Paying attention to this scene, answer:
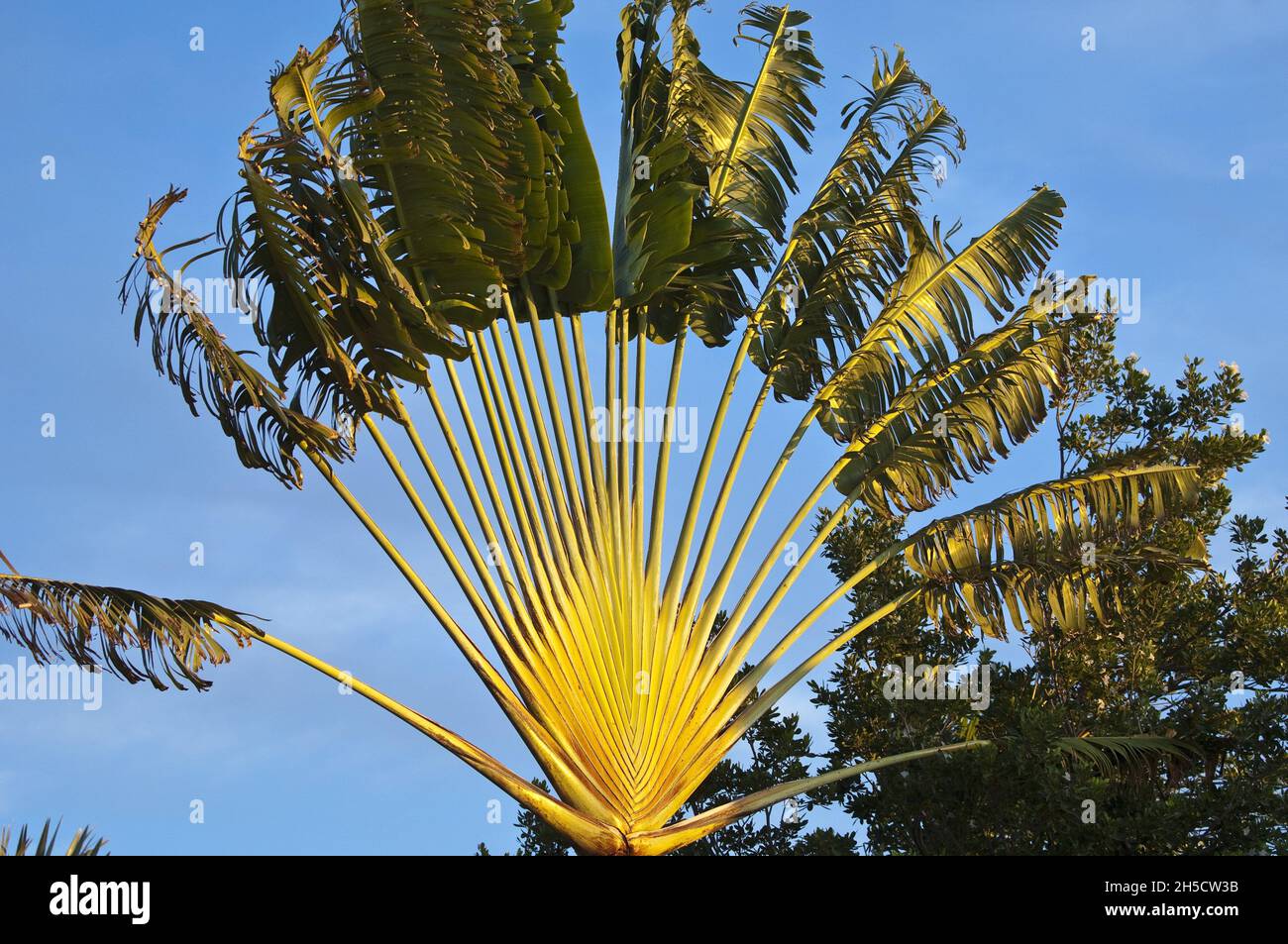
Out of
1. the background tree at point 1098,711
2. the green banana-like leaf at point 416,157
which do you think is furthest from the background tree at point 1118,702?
the green banana-like leaf at point 416,157

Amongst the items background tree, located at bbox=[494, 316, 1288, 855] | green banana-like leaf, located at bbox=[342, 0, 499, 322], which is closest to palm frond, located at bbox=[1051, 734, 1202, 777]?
background tree, located at bbox=[494, 316, 1288, 855]

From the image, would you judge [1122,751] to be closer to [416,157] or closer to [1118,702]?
[1118,702]

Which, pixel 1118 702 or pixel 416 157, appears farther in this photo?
pixel 1118 702

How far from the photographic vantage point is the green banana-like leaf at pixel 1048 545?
419 inches

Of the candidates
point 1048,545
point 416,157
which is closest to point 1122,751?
point 1048,545

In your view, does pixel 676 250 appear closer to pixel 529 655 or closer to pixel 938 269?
pixel 938 269

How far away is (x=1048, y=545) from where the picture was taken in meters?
10.6

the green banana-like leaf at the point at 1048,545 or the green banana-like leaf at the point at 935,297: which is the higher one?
the green banana-like leaf at the point at 935,297

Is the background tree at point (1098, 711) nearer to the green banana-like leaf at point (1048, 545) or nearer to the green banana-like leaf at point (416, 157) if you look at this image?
the green banana-like leaf at point (1048, 545)

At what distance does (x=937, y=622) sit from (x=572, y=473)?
3.90 m

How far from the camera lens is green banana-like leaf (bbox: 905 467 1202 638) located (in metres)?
10.6

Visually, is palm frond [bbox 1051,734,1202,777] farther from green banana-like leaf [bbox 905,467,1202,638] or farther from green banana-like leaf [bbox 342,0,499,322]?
green banana-like leaf [bbox 342,0,499,322]

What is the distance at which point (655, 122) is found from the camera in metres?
12.0
